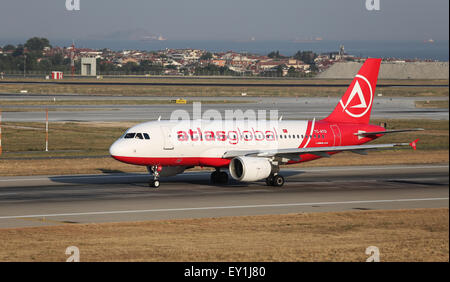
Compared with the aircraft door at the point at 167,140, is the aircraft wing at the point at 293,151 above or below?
below

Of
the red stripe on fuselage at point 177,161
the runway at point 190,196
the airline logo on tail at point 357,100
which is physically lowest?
the runway at point 190,196

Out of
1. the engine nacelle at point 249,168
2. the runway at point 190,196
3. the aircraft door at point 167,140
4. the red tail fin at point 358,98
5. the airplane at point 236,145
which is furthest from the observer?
the red tail fin at point 358,98

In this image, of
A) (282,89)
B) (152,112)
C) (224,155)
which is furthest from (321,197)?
(282,89)

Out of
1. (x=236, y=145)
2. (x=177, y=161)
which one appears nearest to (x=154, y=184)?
(x=177, y=161)

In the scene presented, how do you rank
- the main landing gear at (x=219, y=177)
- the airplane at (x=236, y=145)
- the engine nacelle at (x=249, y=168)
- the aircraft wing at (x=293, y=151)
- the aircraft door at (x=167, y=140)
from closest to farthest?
1. the engine nacelle at (x=249, y=168)
2. the airplane at (x=236, y=145)
3. the aircraft door at (x=167, y=140)
4. the aircraft wing at (x=293, y=151)
5. the main landing gear at (x=219, y=177)

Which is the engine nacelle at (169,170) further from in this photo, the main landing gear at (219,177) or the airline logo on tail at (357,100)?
the airline logo on tail at (357,100)

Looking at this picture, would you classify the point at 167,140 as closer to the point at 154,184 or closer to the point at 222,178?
the point at 154,184

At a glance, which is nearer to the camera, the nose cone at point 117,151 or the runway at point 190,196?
the runway at point 190,196

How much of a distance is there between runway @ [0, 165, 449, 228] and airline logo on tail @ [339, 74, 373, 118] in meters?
4.67

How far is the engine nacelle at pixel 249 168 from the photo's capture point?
4169cm

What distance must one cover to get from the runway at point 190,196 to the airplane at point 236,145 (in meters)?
1.45

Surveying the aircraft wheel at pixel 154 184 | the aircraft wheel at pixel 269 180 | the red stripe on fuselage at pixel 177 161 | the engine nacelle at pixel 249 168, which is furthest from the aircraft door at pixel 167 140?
the aircraft wheel at pixel 269 180

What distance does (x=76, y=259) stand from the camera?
77.4 ft

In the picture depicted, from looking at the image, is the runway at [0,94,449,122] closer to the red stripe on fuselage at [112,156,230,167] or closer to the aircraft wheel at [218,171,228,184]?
the aircraft wheel at [218,171,228,184]
